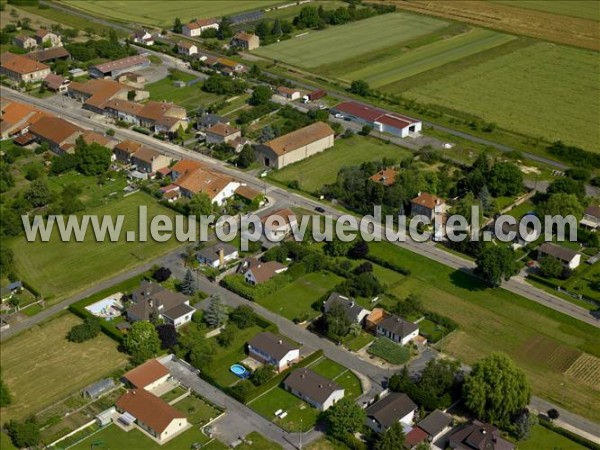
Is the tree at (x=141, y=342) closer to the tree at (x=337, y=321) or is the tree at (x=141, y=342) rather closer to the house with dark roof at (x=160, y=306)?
the house with dark roof at (x=160, y=306)

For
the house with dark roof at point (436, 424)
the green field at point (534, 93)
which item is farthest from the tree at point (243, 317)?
the green field at point (534, 93)

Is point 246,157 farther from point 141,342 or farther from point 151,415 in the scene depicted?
point 151,415

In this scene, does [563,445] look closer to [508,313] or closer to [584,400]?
[584,400]

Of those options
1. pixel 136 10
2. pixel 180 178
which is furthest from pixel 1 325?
pixel 136 10

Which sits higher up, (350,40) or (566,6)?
(566,6)

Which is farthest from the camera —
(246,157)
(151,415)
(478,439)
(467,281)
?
(246,157)

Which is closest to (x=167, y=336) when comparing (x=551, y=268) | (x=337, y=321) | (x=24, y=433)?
(x=24, y=433)
